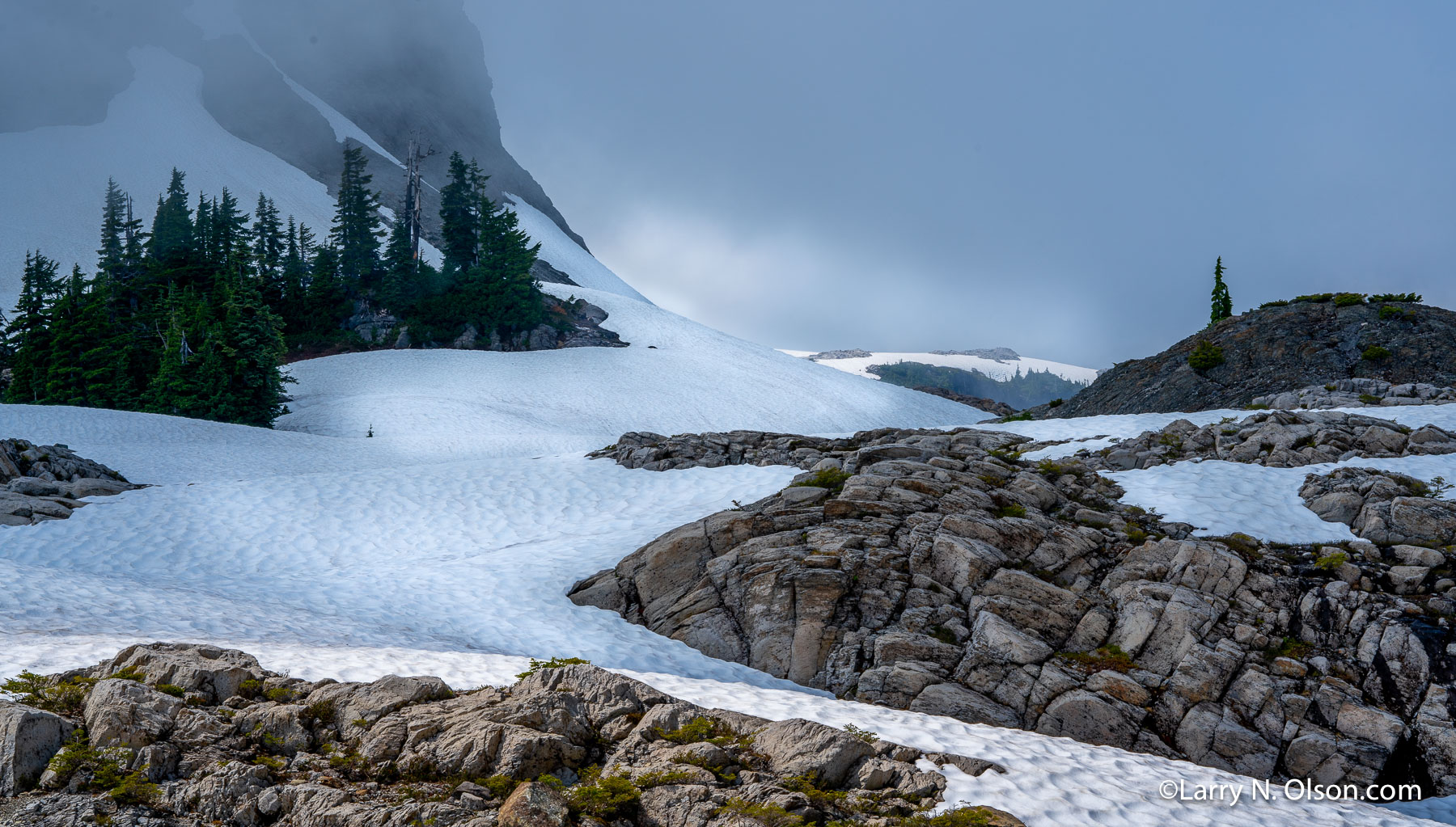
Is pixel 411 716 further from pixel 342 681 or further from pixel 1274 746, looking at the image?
pixel 1274 746

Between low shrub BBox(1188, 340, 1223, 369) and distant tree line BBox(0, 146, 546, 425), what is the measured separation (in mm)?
44087

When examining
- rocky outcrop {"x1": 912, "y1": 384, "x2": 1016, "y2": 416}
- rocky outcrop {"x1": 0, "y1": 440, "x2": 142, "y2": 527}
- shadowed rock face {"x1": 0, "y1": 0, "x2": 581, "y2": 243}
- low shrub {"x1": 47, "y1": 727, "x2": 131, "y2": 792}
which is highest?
shadowed rock face {"x1": 0, "y1": 0, "x2": 581, "y2": 243}

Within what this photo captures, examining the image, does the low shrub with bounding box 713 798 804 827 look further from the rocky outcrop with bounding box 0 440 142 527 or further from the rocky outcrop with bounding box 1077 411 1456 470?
the rocky outcrop with bounding box 0 440 142 527

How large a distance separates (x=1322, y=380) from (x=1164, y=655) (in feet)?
83.9

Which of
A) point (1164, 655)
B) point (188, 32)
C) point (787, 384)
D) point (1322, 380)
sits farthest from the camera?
point (188, 32)

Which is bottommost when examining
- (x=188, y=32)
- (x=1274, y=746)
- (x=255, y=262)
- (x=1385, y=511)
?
(x=1274, y=746)

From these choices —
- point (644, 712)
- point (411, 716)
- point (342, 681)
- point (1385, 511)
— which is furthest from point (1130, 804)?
point (1385, 511)

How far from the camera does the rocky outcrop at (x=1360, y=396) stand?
21781 mm

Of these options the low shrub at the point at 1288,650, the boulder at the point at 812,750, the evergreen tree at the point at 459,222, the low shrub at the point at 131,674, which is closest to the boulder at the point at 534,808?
the boulder at the point at 812,750

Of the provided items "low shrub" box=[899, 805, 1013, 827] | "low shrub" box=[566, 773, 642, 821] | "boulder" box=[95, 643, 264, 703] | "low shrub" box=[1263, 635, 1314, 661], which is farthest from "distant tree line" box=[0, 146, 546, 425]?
"low shrub" box=[1263, 635, 1314, 661]

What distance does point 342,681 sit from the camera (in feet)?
28.4

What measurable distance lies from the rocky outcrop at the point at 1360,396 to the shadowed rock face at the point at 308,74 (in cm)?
8808

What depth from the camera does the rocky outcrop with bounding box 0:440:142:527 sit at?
16.9 metres

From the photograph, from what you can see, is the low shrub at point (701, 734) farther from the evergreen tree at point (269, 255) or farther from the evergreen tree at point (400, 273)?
the evergreen tree at point (269, 255)
